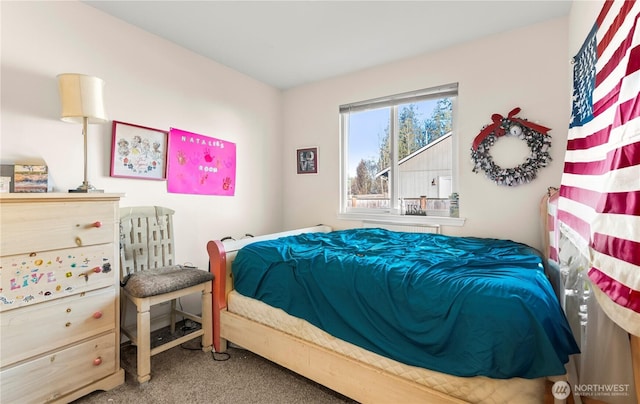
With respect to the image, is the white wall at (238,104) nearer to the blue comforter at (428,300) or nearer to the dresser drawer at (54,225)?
the dresser drawer at (54,225)

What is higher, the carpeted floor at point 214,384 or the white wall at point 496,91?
the white wall at point 496,91

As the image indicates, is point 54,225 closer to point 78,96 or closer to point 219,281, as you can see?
point 78,96

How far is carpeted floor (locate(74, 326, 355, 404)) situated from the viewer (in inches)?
64.4

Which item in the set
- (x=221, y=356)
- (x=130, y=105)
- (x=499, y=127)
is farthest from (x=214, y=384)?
(x=499, y=127)

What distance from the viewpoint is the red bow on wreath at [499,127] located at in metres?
2.31

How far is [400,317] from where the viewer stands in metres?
1.39

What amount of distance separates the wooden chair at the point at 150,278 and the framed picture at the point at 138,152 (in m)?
0.29

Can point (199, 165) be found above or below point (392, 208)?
above

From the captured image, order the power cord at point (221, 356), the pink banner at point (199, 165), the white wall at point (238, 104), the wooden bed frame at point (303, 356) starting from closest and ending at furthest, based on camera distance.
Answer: the wooden bed frame at point (303, 356)
the white wall at point (238, 104)
the power cord at point (221, 356)
the pink banner at point (199, 165)

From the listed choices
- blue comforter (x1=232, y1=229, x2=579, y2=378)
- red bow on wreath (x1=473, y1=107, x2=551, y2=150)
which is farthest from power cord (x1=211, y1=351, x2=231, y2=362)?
red bow on wreath (x1=473, y1=107, x2=551, y2=150)

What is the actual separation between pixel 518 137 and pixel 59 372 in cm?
332

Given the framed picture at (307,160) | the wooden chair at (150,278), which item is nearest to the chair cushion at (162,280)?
the wooden chair at (150,278)

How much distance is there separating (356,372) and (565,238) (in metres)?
1.32

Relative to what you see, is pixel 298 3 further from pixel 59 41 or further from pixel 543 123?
pixel 543 123
